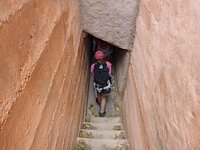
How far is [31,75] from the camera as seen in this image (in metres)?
1.26

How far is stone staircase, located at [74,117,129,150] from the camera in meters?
3.12

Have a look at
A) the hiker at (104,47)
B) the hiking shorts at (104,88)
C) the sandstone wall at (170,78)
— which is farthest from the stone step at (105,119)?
the sandstone wall at (170,78)

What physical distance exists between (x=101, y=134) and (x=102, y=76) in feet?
2.65

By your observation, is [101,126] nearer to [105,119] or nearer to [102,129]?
[102,129]

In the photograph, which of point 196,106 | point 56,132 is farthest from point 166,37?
point 56,132

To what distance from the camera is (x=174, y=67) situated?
1.51 m

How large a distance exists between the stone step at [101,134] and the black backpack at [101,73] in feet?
2.37

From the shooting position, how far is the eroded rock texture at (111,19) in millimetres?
3218

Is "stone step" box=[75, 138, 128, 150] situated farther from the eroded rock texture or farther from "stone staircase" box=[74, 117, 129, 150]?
the eroded rock texture

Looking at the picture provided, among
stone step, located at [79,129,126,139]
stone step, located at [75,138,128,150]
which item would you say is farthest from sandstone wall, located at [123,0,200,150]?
stone step, located at [79,129,126,139]

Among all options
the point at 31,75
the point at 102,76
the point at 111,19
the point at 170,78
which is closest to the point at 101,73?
the point at 102,76

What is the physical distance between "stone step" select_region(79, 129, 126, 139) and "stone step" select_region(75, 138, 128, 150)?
17 cm

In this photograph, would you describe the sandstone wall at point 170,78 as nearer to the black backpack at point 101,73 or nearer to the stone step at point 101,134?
the stone step at point 101,134

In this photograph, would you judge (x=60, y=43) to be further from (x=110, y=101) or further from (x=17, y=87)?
(x=110, y=101)
